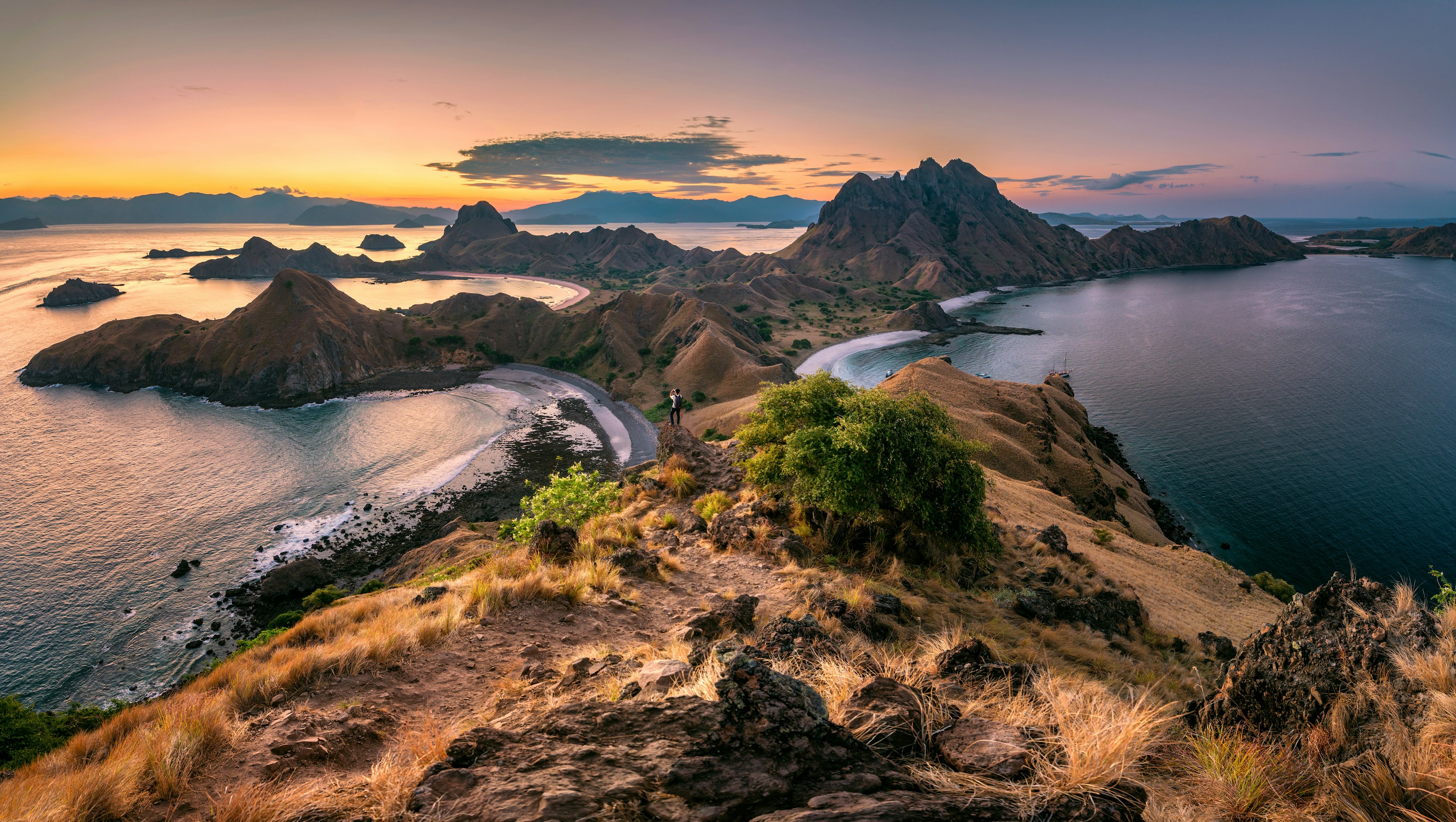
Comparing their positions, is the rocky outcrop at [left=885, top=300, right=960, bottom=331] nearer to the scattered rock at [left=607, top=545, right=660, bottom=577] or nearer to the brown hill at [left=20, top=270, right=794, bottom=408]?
the brown hill at [left=20, top=270, right=794, bottom=408]

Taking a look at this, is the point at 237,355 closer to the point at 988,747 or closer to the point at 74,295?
the point at 988,747

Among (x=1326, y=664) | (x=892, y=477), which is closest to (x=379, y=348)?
(x=892, y=477)

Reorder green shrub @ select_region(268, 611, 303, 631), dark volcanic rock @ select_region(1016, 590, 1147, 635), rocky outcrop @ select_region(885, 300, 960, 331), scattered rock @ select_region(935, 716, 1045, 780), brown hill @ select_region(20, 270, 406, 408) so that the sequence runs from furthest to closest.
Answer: rocky outcrop @ select_region(885, 300, 960, 331) → brown hill @ select_region(20, 270, 406, 408) → green shrub @ select_region(268, 611, 303, 631) → dark volcanic rock @ select_region(1016, 590, 1147, 635) → scattered rock @ select_region(935, 716, 1045, 780)

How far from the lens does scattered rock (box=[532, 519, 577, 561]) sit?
51.4 ft

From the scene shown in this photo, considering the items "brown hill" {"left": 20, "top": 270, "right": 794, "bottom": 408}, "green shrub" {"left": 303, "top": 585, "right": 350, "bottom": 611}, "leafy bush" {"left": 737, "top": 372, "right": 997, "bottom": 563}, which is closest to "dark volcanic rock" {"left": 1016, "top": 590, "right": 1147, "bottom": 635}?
"leafy bush" {"left": 737, "top": 372, "right": 997, "bottom": 563}

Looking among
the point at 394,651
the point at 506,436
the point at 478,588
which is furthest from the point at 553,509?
the point at 506,436

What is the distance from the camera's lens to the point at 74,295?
6284 inches

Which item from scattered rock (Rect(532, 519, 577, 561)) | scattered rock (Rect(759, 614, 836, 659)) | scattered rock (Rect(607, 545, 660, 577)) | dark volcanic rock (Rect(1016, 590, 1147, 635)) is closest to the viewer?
scattered rock (Rect(759, 614, 836, 659))

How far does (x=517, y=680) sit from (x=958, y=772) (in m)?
6.79

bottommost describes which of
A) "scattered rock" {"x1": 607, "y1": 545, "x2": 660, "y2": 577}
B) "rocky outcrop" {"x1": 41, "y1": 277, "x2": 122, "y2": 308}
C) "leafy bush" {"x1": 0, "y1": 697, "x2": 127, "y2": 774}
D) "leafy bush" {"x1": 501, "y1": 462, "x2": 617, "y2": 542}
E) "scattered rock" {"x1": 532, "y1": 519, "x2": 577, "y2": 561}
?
"leafy bush" {"x1": 0, "y1": 697, "x2": 127, "y2": 774}

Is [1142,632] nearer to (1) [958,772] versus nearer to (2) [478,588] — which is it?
(1) [958,772]

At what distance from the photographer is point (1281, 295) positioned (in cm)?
18012

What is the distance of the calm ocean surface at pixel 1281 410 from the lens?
165 ft

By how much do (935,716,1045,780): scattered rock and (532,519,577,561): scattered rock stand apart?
484 inches
